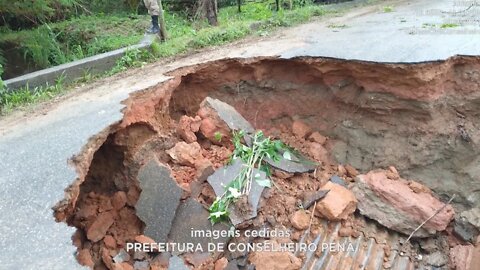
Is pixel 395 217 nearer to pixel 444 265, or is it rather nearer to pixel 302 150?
pixel 444 265

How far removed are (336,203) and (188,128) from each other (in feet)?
4.89

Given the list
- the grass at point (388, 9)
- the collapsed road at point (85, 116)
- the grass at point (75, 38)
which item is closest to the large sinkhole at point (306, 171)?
the collapsed road at point (85, 116)

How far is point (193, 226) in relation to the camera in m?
3.66

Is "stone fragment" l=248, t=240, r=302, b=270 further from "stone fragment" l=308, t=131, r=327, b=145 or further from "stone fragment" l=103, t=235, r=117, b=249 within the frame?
"stone fragment" l=308, t=131, r=327, b=145

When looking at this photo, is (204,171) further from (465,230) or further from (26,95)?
(465,230)

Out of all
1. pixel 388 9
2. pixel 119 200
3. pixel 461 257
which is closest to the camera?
pixel 119 200

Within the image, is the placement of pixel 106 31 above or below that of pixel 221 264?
above

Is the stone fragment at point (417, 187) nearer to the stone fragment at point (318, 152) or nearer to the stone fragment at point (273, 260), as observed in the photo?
the stone fragment at point (318, 152)

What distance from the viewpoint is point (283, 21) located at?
6.81 metres

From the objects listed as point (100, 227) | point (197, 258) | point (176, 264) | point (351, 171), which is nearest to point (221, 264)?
point (197, 258)

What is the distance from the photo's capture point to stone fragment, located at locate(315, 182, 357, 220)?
3.94 m

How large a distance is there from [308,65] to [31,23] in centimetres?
512

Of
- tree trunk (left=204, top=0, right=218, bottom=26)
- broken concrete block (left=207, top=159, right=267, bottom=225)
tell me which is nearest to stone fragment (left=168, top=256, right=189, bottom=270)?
broken concrete block (left=207, top=159, right=267, bottom=225)

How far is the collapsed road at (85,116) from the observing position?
255cm
